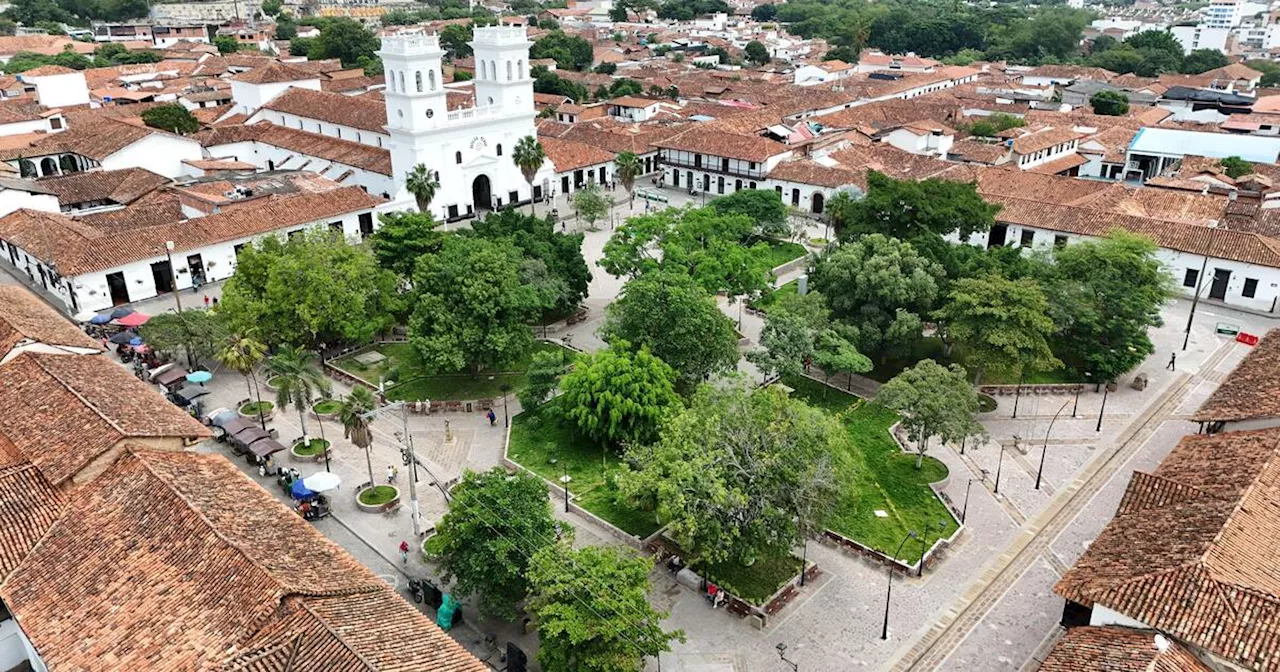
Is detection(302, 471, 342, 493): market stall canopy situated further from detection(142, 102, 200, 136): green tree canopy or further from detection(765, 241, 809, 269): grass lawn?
detection(142, 102, 200, 136): green tree canopy

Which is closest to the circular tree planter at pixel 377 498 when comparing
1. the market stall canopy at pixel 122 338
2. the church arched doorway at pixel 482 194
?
the market stall canopy at pixel 122 338

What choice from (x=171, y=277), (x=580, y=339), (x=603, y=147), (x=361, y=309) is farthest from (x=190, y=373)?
(x=603, y=147)

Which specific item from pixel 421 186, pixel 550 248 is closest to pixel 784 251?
pixel 550 248

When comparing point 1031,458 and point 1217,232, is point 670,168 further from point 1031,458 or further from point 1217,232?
point 1031,458

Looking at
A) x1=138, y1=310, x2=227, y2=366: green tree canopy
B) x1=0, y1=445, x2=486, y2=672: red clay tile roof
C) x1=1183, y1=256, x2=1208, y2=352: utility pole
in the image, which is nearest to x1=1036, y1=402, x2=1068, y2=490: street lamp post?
x1=1183, y1=256, x2=1208, y2=352: utility pole

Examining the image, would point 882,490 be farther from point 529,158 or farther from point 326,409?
point 529,158
